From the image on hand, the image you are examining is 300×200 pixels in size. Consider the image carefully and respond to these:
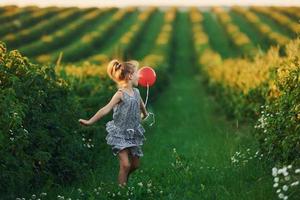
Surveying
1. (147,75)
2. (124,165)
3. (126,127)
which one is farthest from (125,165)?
(147,75)

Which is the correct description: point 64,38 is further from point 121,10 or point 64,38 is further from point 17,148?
point 17,148

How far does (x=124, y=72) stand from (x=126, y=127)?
71 cm

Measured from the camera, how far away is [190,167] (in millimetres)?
9539

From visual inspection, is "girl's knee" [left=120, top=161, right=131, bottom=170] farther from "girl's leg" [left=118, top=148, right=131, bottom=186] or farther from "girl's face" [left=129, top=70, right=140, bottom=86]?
"girl's face" [left=129, top=70, right=140, bottom=86]

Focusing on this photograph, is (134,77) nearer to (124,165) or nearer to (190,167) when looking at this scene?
(124,165)

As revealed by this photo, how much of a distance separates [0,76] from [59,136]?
1.33 metres

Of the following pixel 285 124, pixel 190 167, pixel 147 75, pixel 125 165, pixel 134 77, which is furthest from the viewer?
pixel 190 167

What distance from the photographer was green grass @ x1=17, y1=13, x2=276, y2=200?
7754mm

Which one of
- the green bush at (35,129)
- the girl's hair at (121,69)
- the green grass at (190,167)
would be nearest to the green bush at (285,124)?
the green grass at (190,167)

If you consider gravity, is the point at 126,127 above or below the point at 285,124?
above

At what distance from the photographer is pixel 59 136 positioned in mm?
8609

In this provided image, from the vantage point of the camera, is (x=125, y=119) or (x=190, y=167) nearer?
(x=125, y=119)

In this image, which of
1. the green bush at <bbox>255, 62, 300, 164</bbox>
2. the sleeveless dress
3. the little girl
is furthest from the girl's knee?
the green bush at <bbox>255, 62, 300, 164</bbox>

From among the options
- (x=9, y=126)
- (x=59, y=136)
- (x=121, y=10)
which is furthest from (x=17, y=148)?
(x=121, y=10)
